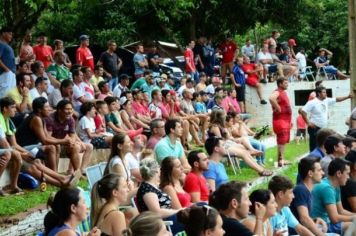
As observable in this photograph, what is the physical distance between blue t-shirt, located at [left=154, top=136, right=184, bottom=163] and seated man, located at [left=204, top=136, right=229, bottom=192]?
0.68m

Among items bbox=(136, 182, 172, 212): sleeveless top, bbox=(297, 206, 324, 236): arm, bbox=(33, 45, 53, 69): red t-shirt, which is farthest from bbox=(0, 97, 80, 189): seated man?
bbox=(33, 45, 53, 69): red t-shirt

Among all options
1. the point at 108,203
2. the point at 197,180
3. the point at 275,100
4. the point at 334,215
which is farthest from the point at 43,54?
the point at 108,203

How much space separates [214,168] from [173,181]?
1816 millimetres

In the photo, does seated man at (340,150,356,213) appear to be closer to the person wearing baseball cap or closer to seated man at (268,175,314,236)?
seated man at (268,175,314,236)

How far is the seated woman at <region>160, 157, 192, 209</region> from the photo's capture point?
9.06 m

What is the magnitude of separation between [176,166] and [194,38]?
19954 millimetres

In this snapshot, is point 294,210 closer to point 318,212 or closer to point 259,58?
point 318,212

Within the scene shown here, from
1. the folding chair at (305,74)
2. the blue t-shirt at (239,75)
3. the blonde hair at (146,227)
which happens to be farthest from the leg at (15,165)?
the folding chair at (305,74)

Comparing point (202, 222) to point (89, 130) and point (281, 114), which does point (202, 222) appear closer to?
point (89, 130)

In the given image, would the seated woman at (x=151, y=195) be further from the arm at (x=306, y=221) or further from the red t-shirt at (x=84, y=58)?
the red t-shirt at (x=84, y=58)

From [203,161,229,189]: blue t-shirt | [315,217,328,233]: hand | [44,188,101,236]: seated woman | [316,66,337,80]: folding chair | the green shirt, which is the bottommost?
[316,66,337,80]: folding chair

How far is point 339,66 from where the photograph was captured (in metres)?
41.1

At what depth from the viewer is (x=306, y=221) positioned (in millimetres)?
8570

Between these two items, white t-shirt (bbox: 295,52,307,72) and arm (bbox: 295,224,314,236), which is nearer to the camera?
arm (bbox: 295,224,314,236)
